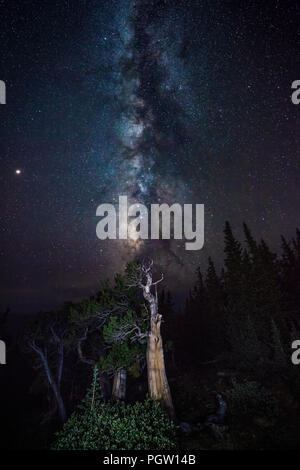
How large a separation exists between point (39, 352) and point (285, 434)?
60.7ft

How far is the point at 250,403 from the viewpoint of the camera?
43.9 ft

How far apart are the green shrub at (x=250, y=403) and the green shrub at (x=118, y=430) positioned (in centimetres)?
455

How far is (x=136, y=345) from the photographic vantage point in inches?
531

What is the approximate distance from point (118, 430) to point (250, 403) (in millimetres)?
8106

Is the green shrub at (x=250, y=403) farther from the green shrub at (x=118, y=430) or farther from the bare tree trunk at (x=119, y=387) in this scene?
the bare tree trunk at (x=119, y=387)

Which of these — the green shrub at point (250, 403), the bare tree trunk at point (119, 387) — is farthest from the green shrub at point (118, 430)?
the green shrub at point (250, 403)

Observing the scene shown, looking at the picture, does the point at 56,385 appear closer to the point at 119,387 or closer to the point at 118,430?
the point at 119,387

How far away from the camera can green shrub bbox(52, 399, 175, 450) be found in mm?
9117

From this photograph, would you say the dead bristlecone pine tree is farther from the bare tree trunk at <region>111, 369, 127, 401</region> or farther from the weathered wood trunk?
the bare tree trunk at <region>111, 369, 127, 401</region>

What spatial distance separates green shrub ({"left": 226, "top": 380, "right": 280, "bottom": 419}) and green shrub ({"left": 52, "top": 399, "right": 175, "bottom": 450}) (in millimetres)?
4549

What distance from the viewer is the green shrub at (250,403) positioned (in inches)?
482

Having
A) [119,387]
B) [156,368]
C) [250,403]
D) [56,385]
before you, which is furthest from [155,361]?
[56,385]

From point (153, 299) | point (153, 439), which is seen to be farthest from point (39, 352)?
point (153, 439)
